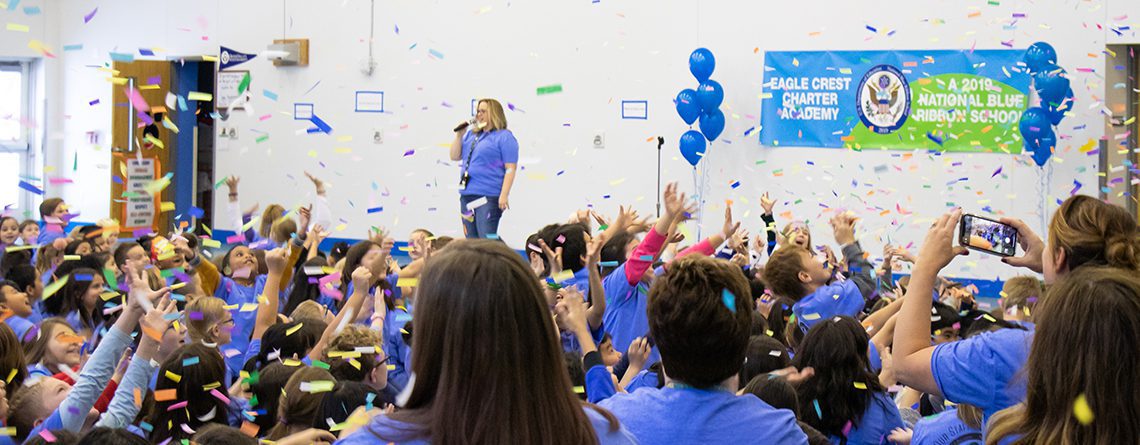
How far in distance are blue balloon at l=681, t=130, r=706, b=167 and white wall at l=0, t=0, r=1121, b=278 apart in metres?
0.28

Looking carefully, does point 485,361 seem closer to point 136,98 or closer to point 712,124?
point 712,124

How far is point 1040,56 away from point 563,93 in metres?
4.33

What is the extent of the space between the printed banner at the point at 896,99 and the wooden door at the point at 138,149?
7214mm

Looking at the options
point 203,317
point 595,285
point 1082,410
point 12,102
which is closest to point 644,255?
point 595,285

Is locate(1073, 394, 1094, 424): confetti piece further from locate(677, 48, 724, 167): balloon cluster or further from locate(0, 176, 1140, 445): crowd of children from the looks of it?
locate(677, 48, 724, 167): balloon cluster

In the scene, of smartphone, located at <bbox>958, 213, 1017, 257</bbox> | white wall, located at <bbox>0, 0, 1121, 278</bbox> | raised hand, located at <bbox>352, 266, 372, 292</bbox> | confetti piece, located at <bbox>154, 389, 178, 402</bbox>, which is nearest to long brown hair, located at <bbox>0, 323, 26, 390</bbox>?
confetti piece, located at <bbox>154, 389, 178, 402</bbox>

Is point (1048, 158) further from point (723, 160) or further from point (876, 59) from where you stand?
point (723, 160)

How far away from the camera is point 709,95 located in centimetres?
1002

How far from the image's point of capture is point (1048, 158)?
9.08 meters

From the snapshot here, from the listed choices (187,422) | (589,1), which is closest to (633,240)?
(187,422)

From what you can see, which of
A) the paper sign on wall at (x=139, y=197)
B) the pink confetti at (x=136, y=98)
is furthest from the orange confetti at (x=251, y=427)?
the pink confetti at (x=136, y=98)

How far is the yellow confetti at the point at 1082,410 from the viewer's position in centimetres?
180

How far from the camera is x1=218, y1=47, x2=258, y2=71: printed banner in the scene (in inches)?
504

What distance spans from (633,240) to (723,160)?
217 inches
